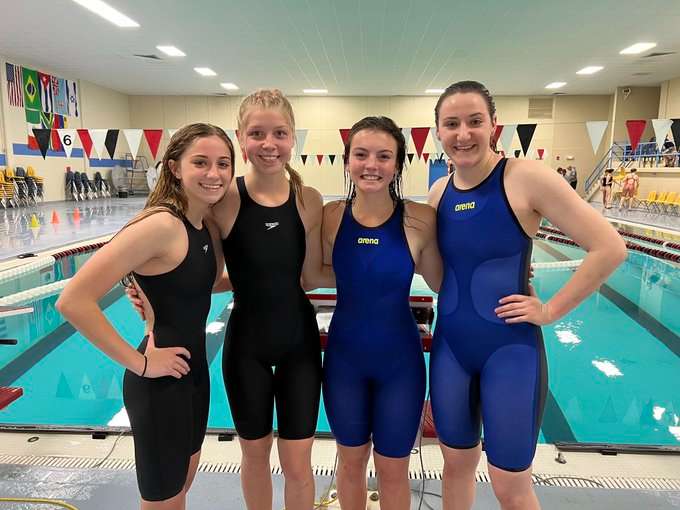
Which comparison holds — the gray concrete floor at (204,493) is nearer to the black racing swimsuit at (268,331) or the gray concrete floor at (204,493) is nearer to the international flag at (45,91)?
the black racing swimsuit at (268,331)

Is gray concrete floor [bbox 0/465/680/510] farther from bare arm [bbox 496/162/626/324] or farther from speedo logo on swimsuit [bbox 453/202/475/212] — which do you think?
speedo logo on swimsuit [bbox 453/202/475/212]

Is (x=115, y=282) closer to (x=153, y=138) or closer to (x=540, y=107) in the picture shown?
(x=153, y=138)

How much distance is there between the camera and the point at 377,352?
5.78 ft

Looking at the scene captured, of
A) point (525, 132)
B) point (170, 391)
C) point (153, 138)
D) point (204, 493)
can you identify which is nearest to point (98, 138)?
point (153, 138)

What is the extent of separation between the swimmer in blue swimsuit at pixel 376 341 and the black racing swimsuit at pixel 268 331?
0.11 metres

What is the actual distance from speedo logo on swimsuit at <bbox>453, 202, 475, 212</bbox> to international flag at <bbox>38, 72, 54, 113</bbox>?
19.4 meters

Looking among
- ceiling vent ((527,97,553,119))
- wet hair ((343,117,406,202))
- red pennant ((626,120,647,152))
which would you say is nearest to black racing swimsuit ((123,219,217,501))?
wet hair ((343,117,406,202))

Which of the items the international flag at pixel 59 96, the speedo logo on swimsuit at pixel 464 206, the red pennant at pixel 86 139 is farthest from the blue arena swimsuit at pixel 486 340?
the international flag at pixel 59 96

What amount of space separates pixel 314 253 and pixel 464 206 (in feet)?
1.93

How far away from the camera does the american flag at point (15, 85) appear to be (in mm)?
15398

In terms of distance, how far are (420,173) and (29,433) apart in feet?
73.9

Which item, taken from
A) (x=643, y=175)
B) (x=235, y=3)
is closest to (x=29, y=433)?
(x=235, y=3)

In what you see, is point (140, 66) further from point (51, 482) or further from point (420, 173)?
point (51, 482)

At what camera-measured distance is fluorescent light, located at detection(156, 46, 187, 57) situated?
1376cm
